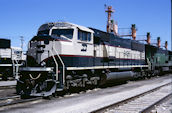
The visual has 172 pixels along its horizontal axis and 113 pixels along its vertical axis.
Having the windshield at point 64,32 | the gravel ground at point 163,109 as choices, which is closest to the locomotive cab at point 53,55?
the windshield at point 64,32

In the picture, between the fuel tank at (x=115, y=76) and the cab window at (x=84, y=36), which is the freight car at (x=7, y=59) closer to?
the fuel tank at (x=115, y=76)

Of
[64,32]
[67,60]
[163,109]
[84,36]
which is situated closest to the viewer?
[163,109]

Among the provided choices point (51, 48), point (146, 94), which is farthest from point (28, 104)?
point (146, 94)

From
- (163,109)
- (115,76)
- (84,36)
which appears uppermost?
(84,36)

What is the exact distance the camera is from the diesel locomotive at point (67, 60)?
31.5 feet

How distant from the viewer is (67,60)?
411 inches

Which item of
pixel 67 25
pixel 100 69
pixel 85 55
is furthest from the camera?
pixel 100 69

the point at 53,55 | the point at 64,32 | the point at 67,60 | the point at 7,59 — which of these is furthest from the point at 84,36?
the point at 7,59

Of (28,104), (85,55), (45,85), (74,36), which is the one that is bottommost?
(28,104)

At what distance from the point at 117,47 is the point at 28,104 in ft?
29.0

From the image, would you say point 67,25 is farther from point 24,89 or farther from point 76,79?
point 24,89

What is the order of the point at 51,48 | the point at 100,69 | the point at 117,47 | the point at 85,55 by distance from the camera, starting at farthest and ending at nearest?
the point at 117,47, the point at 100,69, the point at 85,55, the point at 51,48

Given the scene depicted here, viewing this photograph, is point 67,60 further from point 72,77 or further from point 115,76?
point 115,76

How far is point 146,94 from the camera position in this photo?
11.1 meters
